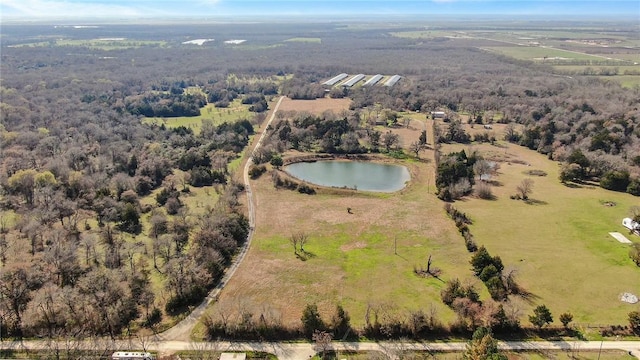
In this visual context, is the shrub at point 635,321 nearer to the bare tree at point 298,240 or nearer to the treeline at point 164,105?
the bare tree at point 298,240

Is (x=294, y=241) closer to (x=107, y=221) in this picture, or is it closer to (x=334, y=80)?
(x=107, y=221)

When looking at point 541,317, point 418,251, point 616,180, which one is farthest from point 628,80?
point 541,317

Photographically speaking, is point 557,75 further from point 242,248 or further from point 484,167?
point 242,248

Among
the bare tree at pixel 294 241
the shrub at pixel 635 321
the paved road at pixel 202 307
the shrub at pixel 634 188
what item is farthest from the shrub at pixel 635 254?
the paved road at pixel 202 307

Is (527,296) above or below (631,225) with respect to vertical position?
below

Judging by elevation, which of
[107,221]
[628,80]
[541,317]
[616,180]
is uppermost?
[628,80]

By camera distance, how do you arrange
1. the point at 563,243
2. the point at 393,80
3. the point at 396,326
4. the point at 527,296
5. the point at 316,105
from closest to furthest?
the point at 396,326 < the point at 527,296 < the point at 563,243 < the point at 316,105 < the point at 393,80
